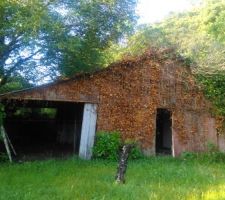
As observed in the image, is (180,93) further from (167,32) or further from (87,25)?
(167,32)

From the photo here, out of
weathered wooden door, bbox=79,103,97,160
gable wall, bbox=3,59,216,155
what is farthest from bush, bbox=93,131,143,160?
gable wall, bbox=3,59,216,155

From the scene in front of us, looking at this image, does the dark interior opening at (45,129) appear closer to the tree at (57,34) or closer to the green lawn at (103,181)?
the tree at (57,34)

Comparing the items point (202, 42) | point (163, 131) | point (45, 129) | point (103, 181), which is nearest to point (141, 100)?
point (202, 42)

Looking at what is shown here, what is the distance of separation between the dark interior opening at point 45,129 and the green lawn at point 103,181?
4.44 metres

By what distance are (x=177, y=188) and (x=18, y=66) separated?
1323 centimetres

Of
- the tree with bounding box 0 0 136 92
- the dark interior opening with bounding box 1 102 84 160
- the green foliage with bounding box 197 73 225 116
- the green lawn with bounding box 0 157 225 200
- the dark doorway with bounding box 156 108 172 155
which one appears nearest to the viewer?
the green lawn with bounding box 0 157 225 200

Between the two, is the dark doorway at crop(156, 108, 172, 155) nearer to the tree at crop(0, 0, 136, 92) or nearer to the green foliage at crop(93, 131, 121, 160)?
the tree at crop(0, 0, 136, 92)

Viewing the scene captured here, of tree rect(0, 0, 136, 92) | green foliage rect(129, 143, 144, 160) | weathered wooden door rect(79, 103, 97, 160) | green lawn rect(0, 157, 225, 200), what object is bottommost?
green lawn rect(0, 157, 225, 200)

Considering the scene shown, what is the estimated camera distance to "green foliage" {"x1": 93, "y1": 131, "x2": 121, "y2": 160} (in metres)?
17.2

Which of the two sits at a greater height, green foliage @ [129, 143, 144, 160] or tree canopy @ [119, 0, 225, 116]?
tree canopy @ [119, 0, 225, 116]

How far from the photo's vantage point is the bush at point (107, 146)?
17.2 meters

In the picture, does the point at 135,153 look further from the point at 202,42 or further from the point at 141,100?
the point at 202,42

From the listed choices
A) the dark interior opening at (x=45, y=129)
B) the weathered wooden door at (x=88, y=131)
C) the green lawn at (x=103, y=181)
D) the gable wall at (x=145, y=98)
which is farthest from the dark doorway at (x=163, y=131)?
the green lawn at (x=103, y=181)

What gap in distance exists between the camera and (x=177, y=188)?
10.7 m
